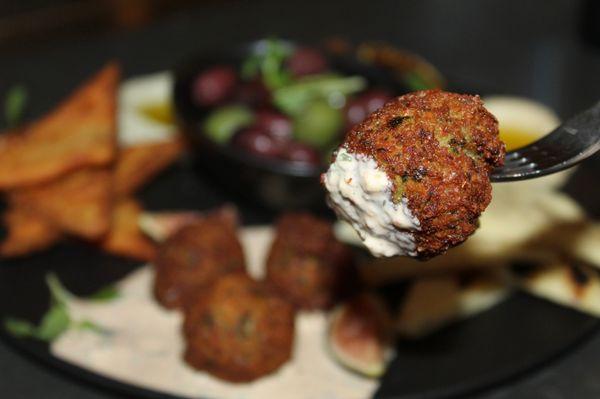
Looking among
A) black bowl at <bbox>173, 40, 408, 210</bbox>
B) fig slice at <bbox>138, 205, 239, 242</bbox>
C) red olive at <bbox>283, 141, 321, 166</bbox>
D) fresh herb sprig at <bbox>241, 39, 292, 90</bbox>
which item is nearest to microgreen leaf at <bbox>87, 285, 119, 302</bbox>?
fig slice at <bbox>138, 205, 239, 242</bbox>

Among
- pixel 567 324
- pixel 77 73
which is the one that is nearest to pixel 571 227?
pixel 567 324

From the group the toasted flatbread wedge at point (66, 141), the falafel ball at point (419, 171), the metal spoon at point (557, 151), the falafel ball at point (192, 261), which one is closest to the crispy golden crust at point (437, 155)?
the falafel ball at point (419, 171)

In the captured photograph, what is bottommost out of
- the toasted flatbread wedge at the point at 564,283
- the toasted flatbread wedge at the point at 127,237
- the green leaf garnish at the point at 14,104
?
the green leaf garnish at the point at 14,104

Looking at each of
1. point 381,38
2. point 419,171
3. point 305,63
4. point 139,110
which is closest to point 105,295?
point 139,110

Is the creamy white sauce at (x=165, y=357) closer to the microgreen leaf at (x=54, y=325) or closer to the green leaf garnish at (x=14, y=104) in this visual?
the microgreen leaf at (x=54, y=325)

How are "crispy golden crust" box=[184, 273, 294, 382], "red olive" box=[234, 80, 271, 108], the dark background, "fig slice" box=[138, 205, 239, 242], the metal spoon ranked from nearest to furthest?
the metal spoon
"crispy golden crust" box=[184, 273, 294, 382]
"fig slice" box=[138, 205, 239, 242]
"red olive" box=[234, 80, 271, 108]
the dark background

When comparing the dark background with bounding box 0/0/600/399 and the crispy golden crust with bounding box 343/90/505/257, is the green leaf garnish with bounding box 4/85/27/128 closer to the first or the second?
the dark background with bounding box 0/0/600/399

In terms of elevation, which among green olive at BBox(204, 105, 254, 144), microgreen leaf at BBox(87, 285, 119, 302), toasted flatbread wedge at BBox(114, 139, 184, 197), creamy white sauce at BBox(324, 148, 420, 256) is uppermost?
creamy white sauce at BBox(324, 148, 420, 256)

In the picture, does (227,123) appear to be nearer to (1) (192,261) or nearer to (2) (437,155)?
(1) (192,261)
